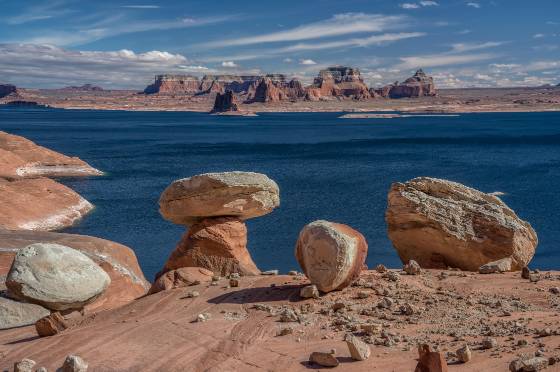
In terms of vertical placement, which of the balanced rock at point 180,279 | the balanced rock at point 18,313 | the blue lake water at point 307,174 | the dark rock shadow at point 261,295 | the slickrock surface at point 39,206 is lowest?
the blue lake water at point 307,174

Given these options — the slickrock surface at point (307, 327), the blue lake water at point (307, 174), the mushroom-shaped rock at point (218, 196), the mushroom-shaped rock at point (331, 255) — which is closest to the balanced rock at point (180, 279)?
the slickrock surface at point (307, 327)

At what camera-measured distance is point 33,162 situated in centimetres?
6153

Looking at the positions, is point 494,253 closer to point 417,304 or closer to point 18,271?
point 417,304

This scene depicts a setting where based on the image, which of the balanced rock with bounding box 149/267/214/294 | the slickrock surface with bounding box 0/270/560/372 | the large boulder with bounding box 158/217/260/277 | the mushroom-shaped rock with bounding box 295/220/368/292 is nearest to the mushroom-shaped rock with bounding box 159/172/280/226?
the large boulder with bounding box 158/217/260/277

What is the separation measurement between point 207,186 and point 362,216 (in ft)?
79.6

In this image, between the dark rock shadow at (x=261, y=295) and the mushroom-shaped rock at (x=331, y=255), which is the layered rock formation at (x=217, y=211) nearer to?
the dark rock shadow at (x=261, y=295)

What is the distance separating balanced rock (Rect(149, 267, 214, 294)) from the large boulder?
1.48 metres

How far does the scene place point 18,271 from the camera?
16.9 meters

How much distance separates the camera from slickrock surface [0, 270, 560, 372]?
1116 centimetres

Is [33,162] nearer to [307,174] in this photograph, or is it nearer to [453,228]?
[307,174]

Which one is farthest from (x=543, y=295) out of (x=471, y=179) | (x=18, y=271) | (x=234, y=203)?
(x=471, y=179)

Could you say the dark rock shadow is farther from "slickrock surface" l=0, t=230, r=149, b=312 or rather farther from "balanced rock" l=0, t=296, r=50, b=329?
"balanced rock" l=0, t=296, r=50, b=329

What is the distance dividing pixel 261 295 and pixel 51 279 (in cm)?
595

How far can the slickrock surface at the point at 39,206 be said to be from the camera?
3888cm
